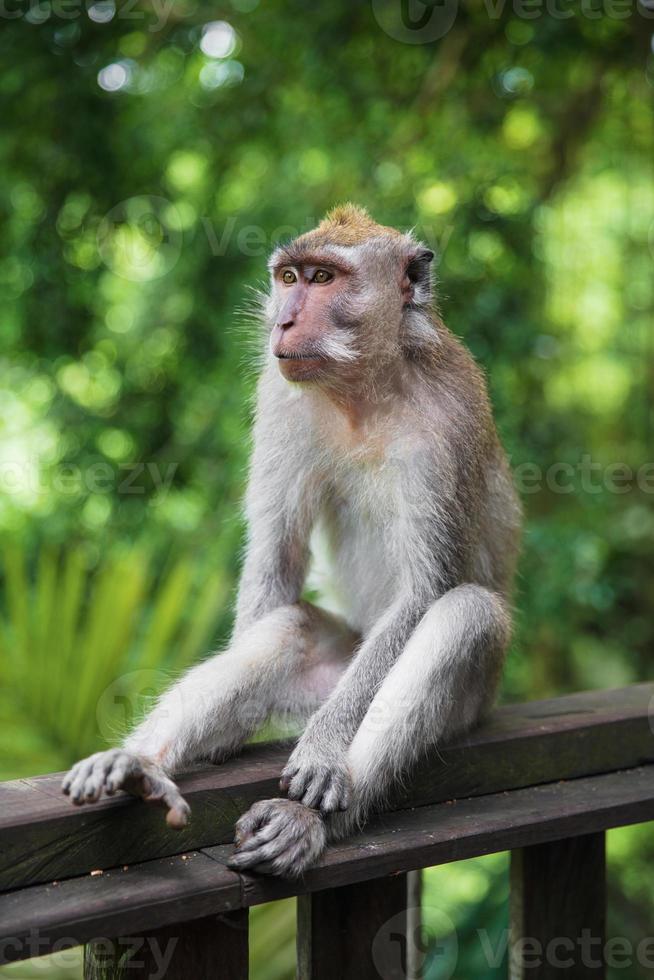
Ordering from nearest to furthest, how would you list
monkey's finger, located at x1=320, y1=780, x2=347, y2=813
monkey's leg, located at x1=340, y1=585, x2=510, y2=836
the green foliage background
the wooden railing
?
the wooden railing
monkey's finger, located at x1=320, y1=780, x2=347, y2=813
monkey's leg, located at x1=340, y1=585, x2=510, y2=836
the green foliage background

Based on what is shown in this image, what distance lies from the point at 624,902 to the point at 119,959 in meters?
3.87

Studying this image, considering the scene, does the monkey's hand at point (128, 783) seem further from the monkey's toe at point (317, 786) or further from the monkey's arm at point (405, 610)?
the monkey's arm at point (405, 610)

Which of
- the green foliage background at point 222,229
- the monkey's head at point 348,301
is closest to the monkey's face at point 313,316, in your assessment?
the monkey's head at point 348,301

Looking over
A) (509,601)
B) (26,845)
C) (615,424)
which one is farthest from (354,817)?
(615,424)

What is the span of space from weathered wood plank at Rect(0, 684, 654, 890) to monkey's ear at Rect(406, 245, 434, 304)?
1.07 metres

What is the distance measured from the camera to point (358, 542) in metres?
2.78

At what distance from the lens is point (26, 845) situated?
5.16 ft

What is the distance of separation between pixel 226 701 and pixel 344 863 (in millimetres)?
578

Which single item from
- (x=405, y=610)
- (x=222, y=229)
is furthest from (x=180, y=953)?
(x=222, y=229)

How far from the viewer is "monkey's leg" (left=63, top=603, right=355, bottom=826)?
5.49 feet

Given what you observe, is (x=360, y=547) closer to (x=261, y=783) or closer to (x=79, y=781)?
(x=261, y=783)

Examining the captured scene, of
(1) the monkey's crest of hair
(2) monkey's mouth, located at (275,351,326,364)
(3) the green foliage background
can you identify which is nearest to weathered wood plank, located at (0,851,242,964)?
(2) monkey's mouth, located at (275,351,326,364)

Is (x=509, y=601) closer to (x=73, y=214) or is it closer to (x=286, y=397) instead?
(x=286, y=397)

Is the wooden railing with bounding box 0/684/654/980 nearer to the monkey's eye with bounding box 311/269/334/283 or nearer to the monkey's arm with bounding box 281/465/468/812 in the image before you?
the monkey's arm with bounding box 281/465/468/812
